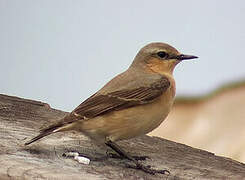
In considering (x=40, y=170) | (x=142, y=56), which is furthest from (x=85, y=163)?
(x=142, y=56)

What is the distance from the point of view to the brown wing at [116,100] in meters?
3.99

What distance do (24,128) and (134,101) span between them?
0.67 m

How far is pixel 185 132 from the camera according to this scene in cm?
952

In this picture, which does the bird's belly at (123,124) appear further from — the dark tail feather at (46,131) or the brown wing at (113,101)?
the dark tail feather at (46,131)

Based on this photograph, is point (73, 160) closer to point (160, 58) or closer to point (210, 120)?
point (160, 58)

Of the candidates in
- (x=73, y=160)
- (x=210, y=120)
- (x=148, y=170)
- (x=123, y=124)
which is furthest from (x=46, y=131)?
(x=210, y=120)

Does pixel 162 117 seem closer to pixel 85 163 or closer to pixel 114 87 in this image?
pixel 114 87

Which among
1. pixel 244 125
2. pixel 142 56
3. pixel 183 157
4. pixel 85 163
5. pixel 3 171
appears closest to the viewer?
pixel 3 171

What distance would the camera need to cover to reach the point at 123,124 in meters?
3.97

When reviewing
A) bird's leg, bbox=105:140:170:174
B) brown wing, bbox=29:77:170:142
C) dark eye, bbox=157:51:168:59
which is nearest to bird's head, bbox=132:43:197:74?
dark eye, bbox=157:51:168:59

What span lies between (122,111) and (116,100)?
8 cm

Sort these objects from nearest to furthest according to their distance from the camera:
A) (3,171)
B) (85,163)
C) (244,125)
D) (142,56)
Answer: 1. (3,171)
2. (85,163)
3. (142,56)
4. (244,125)

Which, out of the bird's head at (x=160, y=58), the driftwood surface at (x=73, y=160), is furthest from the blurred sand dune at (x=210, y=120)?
the driftwood surface at (x=73, y=160)

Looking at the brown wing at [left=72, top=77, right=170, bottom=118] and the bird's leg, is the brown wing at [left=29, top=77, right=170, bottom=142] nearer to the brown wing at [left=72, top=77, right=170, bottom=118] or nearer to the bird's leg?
the brown wing at [left=72, top=77, right=170, bottom=118]
